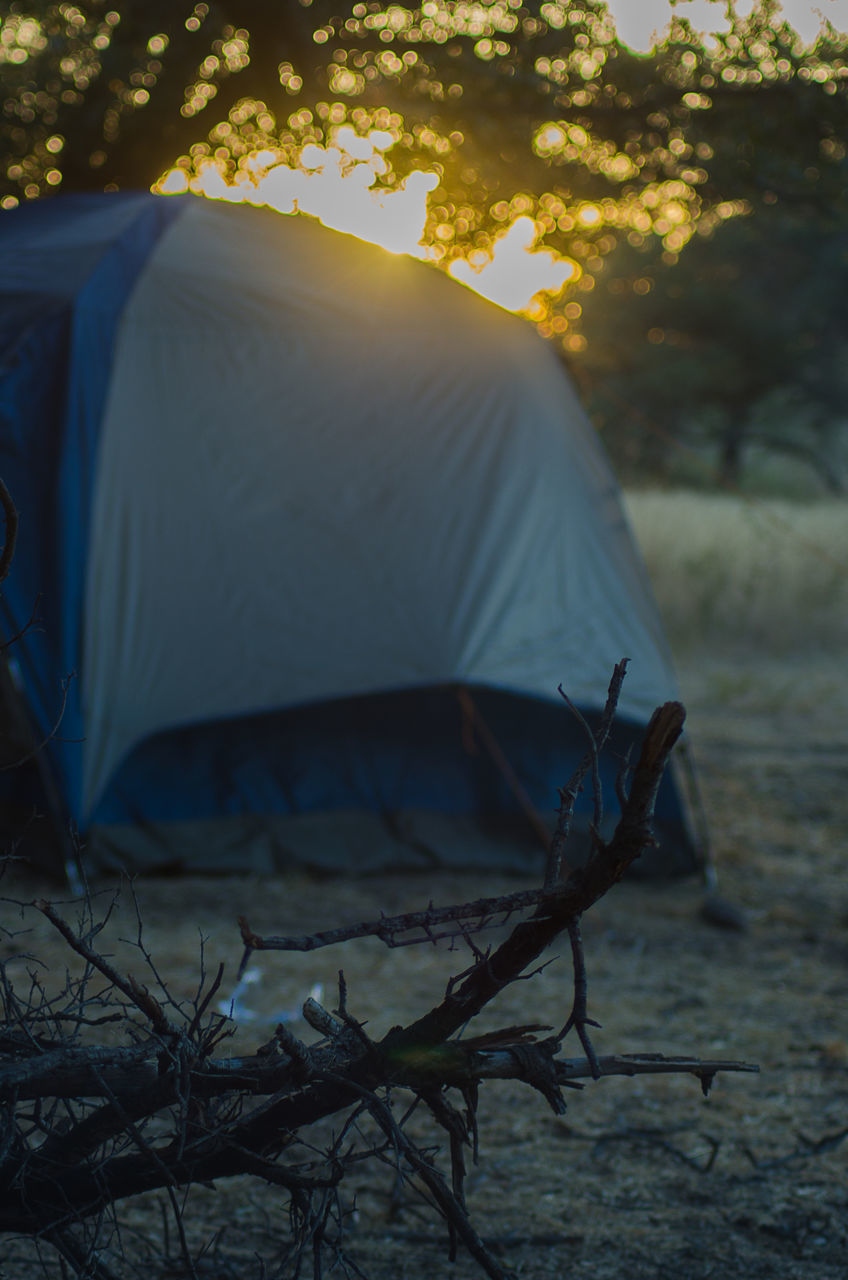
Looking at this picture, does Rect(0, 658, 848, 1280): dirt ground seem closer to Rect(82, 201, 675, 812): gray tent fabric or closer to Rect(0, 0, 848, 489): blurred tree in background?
Rect(82, 201, 675, 812): gray tent fabric

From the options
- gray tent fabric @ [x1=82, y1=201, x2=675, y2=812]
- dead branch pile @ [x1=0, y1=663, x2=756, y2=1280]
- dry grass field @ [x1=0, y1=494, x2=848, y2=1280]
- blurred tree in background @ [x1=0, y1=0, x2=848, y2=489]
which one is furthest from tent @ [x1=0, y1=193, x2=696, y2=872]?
dead branch pile @ [x1=0, y1=663, x2=756, y2=1280]

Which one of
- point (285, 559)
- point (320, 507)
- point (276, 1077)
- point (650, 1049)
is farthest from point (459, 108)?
point (276, 1077)

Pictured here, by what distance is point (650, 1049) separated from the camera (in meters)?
2.90

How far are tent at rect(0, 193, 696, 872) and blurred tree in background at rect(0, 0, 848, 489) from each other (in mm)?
1266

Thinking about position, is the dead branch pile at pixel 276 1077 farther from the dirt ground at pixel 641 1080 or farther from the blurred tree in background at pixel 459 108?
the blurred tree in background at pixel 459 108

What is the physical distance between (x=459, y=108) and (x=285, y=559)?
12.0 ft

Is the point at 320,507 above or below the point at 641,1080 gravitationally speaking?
above

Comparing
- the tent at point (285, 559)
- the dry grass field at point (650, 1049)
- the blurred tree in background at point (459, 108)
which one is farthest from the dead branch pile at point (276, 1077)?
the blurred tree in background at point (459, 108)

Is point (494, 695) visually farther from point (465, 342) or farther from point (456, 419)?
point (465, 342)

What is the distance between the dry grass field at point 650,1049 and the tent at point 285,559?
0.36 m

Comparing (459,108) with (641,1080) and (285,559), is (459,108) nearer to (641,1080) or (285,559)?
(285,559)

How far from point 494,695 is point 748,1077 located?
1.79 m

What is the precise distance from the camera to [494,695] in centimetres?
425

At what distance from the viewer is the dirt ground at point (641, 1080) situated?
2002 mm
